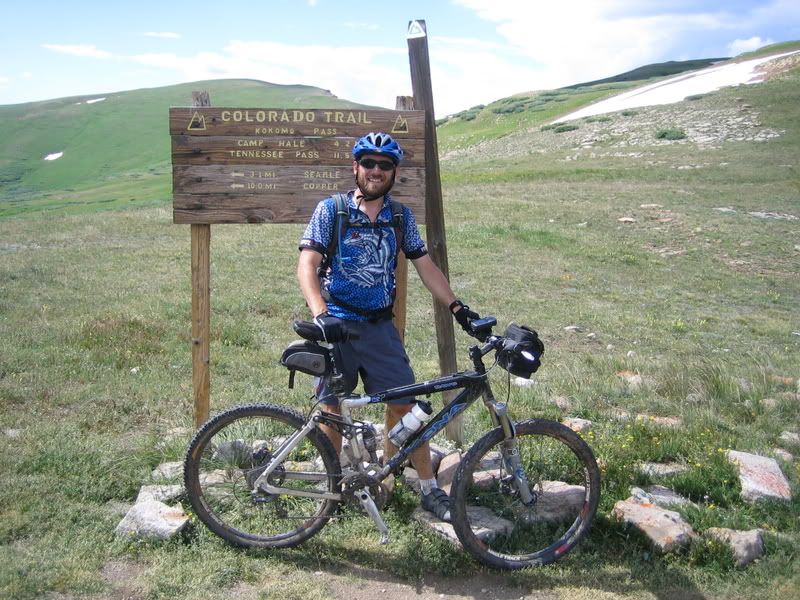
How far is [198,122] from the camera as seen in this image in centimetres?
570

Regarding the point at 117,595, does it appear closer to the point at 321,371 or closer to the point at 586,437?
the point at 321,371

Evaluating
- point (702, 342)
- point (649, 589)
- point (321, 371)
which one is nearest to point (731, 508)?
point (649, 589)

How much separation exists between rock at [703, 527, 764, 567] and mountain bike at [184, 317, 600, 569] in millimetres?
760

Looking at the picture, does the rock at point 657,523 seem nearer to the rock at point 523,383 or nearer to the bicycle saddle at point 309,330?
the bicycle saddle at point 309,330

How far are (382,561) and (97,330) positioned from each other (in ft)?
19.6

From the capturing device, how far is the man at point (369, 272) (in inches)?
182

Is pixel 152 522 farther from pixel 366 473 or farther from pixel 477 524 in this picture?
pixel 477 524

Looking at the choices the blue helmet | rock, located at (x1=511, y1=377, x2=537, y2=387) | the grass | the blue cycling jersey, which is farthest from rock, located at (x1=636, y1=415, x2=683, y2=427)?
the blue helmet

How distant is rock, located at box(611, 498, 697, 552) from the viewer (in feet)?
15.1

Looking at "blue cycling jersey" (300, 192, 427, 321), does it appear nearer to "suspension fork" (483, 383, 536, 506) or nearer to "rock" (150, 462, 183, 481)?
"suspension fork" (483, 383, 536, 506)

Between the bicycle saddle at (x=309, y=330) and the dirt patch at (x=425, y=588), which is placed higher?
the bicycle saddle at (x=309, y=330)

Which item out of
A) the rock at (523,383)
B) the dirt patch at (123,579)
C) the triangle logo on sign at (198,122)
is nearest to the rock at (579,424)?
the rock at (523,383)

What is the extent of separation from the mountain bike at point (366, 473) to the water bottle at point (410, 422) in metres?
0.04

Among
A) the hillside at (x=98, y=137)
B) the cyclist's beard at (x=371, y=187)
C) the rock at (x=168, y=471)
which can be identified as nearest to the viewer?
the cyclist's beard at (x=371, y=187)
